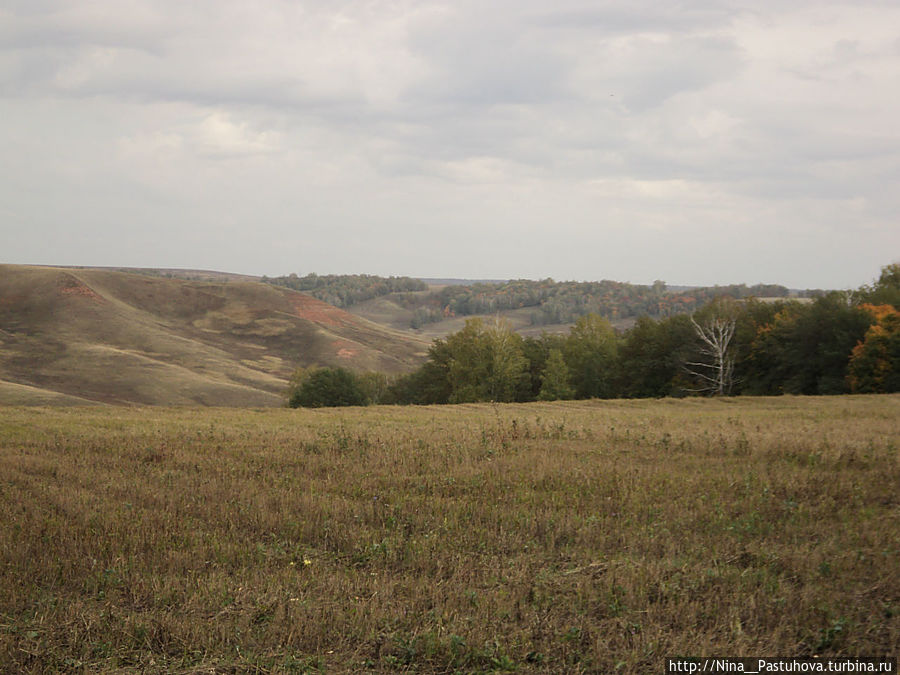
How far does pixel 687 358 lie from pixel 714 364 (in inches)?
86.0

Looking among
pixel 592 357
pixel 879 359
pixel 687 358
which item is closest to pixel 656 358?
pixel 687 358

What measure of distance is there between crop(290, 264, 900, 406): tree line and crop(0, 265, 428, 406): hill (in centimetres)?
3150

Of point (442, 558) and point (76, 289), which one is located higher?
point (76, 289)

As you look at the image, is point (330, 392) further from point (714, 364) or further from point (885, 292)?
point (885, 292)

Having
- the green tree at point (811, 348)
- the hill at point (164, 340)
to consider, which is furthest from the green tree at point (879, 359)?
the hill at point (164, 340)

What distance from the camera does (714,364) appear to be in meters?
54.3

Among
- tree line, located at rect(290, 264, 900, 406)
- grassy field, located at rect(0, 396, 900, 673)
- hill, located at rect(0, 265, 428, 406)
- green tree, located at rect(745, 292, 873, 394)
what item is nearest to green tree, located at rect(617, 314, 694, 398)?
tree line, located at rect(290, 264, 900, 406)

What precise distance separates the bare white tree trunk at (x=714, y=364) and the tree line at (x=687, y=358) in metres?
0.13

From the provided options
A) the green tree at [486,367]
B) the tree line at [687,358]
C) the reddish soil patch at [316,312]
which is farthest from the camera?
the reddish soil patch at [316,312]

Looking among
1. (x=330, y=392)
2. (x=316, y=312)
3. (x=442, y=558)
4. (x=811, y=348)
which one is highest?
(x=316, y=312)

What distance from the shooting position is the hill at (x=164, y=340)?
88.8m

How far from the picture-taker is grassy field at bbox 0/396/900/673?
5.25 metres

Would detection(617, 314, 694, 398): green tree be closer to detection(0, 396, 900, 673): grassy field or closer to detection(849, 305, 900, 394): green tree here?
detection(849, 305, 900, 394): green tree

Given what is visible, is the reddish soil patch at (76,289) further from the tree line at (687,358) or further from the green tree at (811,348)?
the green tree at (811,348)
